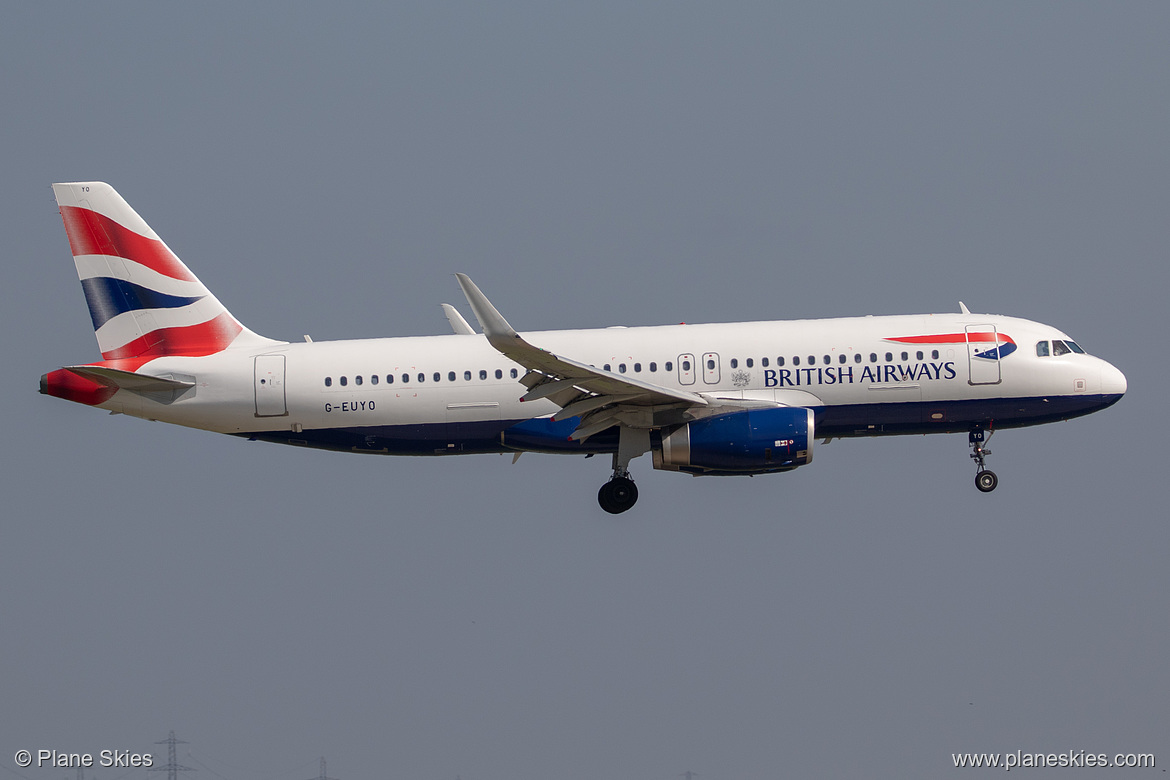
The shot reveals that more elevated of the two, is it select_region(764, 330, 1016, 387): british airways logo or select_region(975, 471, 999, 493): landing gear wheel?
select_region(764, 330, 1016, 387): british airways logo

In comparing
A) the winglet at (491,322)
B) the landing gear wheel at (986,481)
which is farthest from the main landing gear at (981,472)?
the winglet at (491,322)

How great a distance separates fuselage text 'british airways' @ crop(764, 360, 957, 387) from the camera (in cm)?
3694

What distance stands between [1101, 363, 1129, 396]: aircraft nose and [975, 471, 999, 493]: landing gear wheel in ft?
12.5

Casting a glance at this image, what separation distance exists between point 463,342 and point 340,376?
346 cm

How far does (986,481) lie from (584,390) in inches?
489

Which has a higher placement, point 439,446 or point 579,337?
point 579,337

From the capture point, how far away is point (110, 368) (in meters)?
36.9

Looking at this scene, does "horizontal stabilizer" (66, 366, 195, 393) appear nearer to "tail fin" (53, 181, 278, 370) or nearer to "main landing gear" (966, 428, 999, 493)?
"tail fin" (53, 181, 278, 370)

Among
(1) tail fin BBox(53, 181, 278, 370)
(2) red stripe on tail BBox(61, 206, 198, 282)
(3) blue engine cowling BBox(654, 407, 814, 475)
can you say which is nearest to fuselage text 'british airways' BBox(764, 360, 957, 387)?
(3) blue engine cowling BBox(654, 407, 814, 475)

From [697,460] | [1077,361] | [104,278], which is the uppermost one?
[104,278]

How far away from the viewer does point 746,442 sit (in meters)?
35.5

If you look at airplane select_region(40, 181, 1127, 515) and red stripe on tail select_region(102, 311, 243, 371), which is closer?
airplane select_region(40, 181, 1127, 515)

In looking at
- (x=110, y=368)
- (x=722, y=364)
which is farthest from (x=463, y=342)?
(x=110, y=368)

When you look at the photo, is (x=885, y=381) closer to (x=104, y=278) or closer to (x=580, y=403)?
(x=580, y=403)
